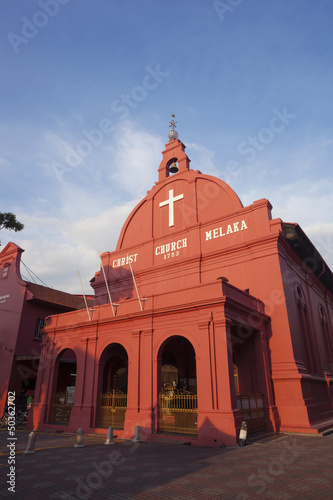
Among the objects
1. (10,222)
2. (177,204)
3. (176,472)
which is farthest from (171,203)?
(176,472)

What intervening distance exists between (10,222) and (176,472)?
16017 mm

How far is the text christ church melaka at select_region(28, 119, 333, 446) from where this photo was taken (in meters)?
12.6

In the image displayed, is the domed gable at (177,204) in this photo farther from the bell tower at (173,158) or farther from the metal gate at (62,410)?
the metal gate at (62,410)

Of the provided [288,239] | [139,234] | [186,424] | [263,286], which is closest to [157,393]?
[186,424]

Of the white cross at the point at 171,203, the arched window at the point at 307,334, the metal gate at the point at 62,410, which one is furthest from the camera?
the white cross at the point at 171,203

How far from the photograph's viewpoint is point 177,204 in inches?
815

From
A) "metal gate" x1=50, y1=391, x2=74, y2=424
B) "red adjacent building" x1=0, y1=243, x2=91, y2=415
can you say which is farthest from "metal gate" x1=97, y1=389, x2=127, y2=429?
"red adjacent building" x1=0, y1=243, x2=91, y2=415

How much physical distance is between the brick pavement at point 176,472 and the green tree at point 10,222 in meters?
11.8

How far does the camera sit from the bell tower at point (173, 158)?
864 inches

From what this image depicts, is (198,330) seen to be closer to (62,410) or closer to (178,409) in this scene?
(178,409)

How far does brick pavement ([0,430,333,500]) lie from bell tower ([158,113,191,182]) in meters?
16.5

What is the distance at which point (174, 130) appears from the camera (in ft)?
77.2

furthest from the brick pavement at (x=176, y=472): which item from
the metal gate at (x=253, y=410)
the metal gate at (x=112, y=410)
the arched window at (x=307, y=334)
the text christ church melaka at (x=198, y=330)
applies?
the arched window at (x=307, y=334)

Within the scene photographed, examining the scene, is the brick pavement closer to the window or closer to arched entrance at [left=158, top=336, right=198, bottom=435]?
arched entrance at [left=158, top=336, right=198, bottom=435]
